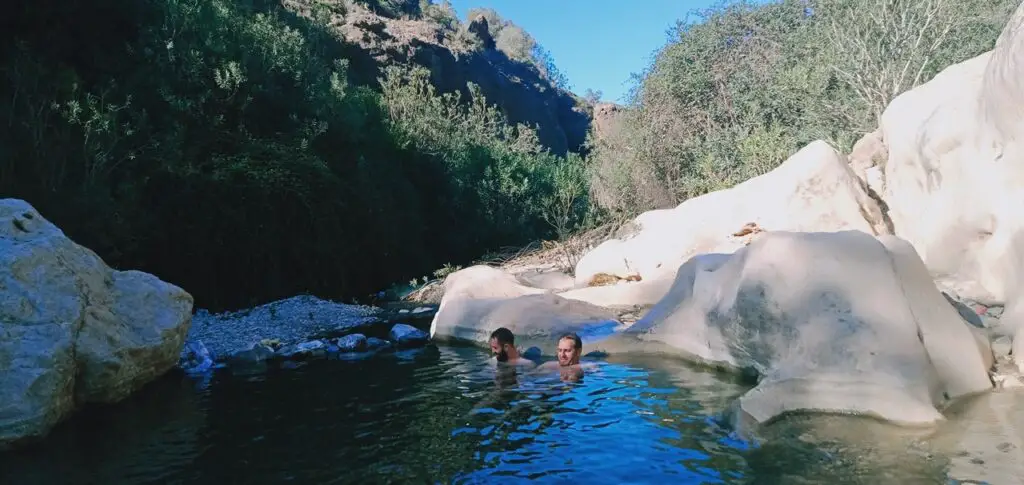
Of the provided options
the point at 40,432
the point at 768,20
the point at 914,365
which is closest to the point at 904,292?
the point at 914,365

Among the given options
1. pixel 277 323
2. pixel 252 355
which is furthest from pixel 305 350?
pixel 277 323

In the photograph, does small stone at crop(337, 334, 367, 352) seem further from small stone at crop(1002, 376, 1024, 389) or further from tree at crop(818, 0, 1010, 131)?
tree at crop(818, 0, 1010, 131)

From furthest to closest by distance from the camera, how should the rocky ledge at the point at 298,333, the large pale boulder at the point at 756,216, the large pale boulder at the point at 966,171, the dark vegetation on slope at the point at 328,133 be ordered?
the dark vegetation on slope at the point at 328,133 < the large pale boulder at the point at 756,216 < the rocky ledge at the point at 298,333 < the large pale boulder at the point at 966,171

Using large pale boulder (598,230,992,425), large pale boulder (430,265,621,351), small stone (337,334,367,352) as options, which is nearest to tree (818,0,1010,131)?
large pale boulder (430,265,621,351)

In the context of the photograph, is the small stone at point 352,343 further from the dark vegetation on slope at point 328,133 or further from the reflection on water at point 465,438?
the dark vegetation on slope at point 328,133

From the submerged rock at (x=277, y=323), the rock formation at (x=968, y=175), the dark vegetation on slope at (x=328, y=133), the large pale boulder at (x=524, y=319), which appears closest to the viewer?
the rock formation at (x=968, y=175)

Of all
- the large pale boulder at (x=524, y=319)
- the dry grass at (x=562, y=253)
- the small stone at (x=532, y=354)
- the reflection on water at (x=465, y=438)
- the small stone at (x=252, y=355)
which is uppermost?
the dry grass at (x=562, y=253)

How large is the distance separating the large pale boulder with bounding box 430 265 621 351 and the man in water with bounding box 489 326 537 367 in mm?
1322

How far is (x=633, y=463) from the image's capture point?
223 inches

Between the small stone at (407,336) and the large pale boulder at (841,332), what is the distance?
6262 millimetres

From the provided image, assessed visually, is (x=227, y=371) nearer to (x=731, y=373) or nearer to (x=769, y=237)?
(x=731, y=373)

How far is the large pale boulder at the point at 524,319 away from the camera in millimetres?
11961

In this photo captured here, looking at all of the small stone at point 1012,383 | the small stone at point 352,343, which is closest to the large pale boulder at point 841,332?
the small stone at point 1012,383

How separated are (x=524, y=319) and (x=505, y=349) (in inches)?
82.6
